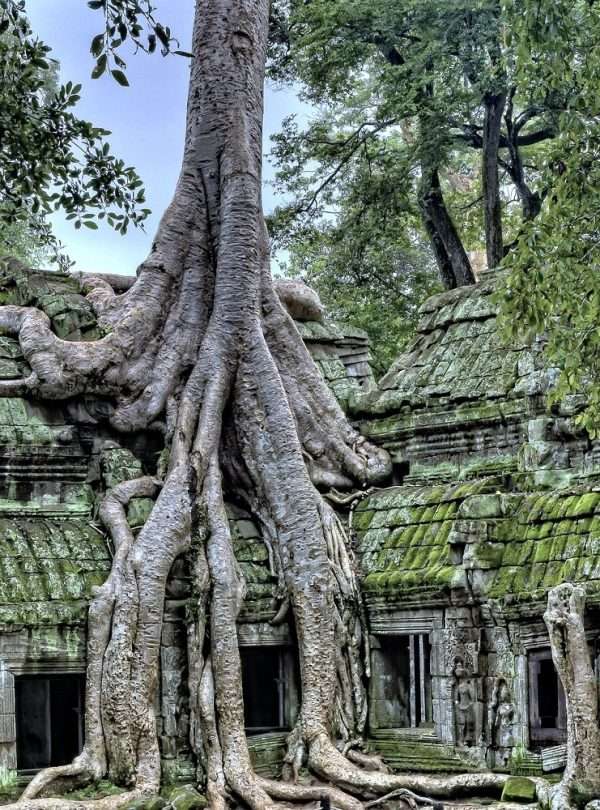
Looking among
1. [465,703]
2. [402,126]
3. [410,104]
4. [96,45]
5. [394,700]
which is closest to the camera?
[96,45]

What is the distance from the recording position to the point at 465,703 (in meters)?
14.2

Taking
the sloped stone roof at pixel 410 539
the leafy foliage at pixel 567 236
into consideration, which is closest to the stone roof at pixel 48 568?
the sloped stone roof at pixel 410 539

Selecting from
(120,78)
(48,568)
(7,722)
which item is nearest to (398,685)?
(48,568)

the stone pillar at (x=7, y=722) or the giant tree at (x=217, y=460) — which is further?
the giant tree at (x=217, y=460)

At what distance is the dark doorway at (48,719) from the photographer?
14.2 m

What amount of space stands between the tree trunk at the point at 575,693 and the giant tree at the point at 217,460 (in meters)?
0.99

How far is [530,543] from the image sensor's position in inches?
560

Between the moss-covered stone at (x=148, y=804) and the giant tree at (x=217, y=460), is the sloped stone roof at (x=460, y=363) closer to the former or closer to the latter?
the giant tree at (x=217, y=460)

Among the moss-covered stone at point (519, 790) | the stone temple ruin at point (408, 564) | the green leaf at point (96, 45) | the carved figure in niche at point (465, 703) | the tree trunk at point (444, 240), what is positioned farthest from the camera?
Result: the tree trunk at point (444, 240)

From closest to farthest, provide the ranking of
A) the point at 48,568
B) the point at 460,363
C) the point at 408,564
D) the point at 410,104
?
the point at 48,568
the point at 408,564
the point at 460,363
the point at 410,104

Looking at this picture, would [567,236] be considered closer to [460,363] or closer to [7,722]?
[460,363]

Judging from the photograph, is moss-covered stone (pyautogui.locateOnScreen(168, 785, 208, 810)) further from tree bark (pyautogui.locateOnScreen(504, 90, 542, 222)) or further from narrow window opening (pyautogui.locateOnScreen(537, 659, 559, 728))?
tree bark (pyautogui.locateOnScreen(504, 90, 542, 222))

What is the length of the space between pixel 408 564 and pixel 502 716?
188 centimetres

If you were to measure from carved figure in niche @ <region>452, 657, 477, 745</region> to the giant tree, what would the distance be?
510 mm
